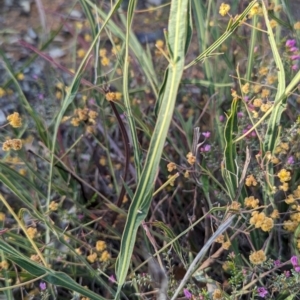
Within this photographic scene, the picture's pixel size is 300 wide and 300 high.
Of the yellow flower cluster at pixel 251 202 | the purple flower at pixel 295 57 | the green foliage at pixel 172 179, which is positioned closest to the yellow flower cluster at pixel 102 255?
the green foliage at pixel 172 179

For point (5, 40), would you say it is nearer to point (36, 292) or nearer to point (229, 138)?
point (36, 292)

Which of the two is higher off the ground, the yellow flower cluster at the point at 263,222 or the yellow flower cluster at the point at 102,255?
the yellow flower cluster at the point at 263,222

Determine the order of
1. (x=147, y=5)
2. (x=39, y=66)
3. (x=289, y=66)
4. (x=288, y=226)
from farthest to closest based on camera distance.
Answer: (x=147, y=5) → (x=39, y=66) → (x=289, y=66) → (x=288, y=226)

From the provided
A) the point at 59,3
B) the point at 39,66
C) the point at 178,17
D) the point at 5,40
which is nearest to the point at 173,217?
the point at 178,17

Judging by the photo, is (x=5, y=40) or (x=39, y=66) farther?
(x=5, y=40)

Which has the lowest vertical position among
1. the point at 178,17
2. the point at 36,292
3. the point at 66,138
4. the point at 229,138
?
the point at 36,292

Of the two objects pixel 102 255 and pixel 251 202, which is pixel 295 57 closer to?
pixel 251 202

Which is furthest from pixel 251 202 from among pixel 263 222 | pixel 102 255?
Result: pixel 102 255

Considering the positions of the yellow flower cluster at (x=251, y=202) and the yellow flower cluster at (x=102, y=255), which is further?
the yellow flower cluster at (x=102, y=255)

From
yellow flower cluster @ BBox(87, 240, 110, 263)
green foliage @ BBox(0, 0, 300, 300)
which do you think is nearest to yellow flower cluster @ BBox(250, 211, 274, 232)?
green foliage @ BBox(0, 0, 300, 300)

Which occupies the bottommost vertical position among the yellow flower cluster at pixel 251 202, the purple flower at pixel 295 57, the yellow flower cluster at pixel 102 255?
the yellow flower cluster at pixel 102 255

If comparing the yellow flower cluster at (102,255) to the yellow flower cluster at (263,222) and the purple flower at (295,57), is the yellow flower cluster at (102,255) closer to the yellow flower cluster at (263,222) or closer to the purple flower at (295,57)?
the yellow flower cluster at (263,222)
